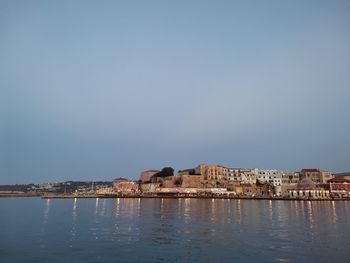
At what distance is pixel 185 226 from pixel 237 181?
85.7m

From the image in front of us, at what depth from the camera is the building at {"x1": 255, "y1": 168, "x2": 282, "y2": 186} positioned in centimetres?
11081

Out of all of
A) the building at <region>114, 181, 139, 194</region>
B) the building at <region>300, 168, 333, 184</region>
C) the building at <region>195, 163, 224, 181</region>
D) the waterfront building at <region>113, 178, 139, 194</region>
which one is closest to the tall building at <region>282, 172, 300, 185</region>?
the building at <region>300, 168, 333, 184</region>

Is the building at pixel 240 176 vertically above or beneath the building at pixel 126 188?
above

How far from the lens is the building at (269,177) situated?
110812 mm

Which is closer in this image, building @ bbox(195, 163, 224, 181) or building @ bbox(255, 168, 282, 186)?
building @ bbox(195, 163, 224, 181)

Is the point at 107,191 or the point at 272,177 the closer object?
the point at 272,177

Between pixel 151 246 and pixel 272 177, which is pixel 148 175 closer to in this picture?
pixel 272 177

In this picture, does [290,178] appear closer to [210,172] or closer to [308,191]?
[308,191]

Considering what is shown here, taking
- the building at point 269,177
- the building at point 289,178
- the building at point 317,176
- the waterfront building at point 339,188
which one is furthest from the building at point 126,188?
the waterfront building at point 339,188

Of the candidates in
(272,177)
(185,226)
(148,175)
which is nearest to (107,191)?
(148,175)

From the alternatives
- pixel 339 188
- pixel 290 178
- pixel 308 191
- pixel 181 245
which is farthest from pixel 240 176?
pixel 181 245

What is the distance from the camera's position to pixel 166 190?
109 meters

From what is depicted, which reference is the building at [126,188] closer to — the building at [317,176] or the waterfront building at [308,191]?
the waterfront building at [308,191]

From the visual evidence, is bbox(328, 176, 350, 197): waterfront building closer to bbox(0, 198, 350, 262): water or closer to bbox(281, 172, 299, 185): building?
bbox(281, 172, 299, 185): building
